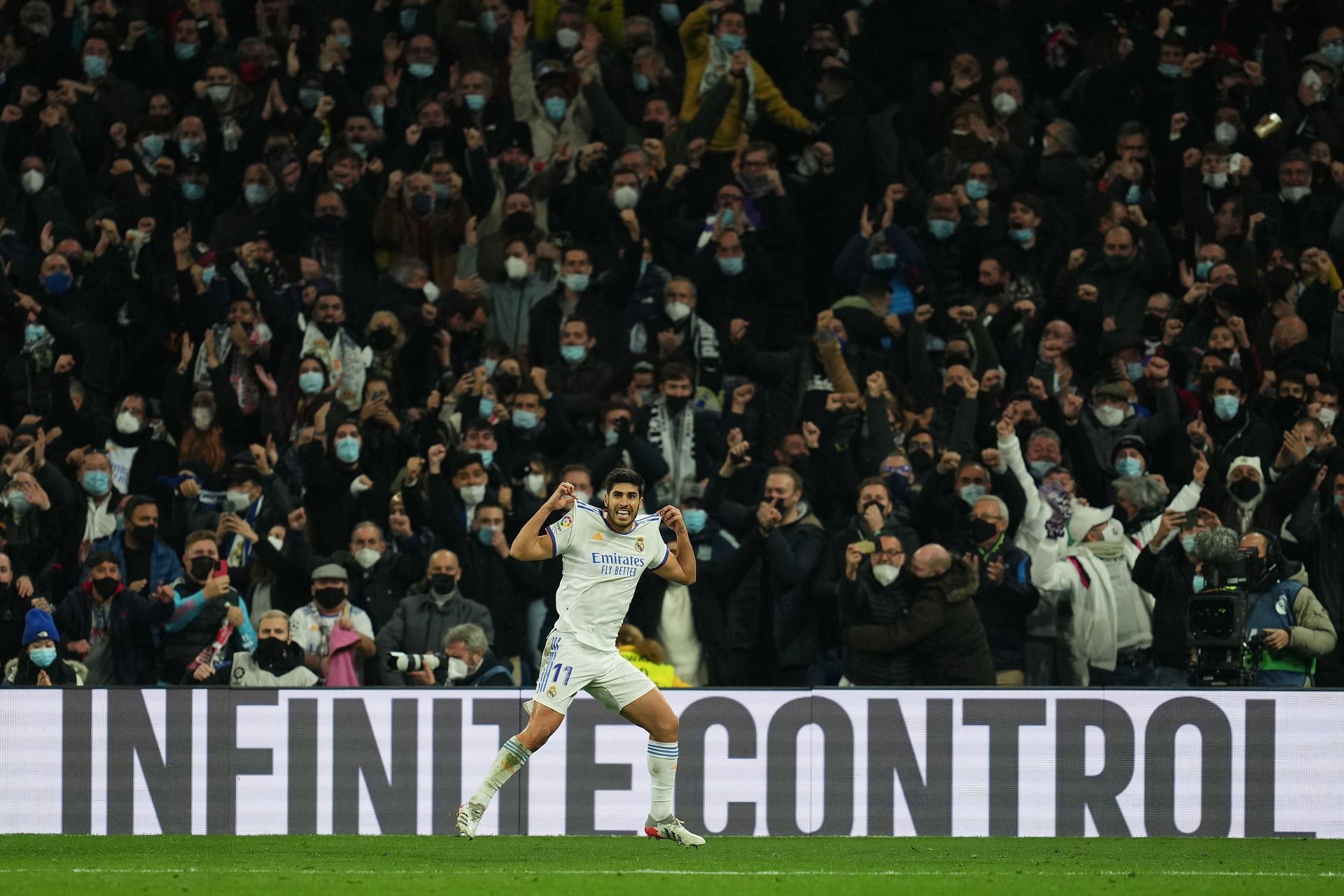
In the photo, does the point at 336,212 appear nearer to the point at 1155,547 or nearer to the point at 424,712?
the point at 424,712

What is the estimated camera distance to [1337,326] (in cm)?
1602

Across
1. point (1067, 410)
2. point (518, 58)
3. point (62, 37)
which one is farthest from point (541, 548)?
point (62, 37)

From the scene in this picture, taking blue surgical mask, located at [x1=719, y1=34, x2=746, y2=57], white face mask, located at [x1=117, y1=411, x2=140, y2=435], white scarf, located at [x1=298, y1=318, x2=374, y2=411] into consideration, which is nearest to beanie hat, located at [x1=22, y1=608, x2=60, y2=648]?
white face mask, located at [x1=117, y1=411, x2=140, y2=435]

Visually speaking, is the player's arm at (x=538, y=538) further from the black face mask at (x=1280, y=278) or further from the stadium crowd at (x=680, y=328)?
the black face mask at (x=1280, y=278)

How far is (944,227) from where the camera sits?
1723cm

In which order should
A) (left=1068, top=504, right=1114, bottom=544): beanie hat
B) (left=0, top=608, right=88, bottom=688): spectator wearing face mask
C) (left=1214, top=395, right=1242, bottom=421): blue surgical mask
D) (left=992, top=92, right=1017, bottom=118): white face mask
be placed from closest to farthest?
(left=0, top=608, right=88, bottom=688): spectator wearing face mask, (left=1068, top=504, right=1114, bottom=544): beanie hat, (left=1214, top=395, right=1242, bottom=421): blue surgical mask, (left=992, top=92, right=1017, bottom=118): white face mask

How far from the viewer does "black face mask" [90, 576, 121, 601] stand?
1462cm

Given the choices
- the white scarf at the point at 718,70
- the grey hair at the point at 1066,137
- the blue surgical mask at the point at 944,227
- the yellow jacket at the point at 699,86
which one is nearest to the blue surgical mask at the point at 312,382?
the yellow jacket at the point at 699,86

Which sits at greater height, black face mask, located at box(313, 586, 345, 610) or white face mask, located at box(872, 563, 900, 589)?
white face mask, located at box(872, 563, 900, 589)

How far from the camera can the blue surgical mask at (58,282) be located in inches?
693

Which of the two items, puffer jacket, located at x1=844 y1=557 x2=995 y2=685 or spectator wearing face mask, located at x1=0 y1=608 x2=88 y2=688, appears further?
spectator wearing face mask, located at x1=0 y1=608 x2=88 y2=688

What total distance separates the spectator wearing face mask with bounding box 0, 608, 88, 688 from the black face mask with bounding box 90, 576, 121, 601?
431 mm

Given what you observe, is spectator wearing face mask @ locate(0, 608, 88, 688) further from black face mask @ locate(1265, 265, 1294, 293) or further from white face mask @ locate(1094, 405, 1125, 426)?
black face mask @ locate(1265, 265, 1294, 293)

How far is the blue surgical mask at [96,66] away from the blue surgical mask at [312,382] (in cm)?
477
